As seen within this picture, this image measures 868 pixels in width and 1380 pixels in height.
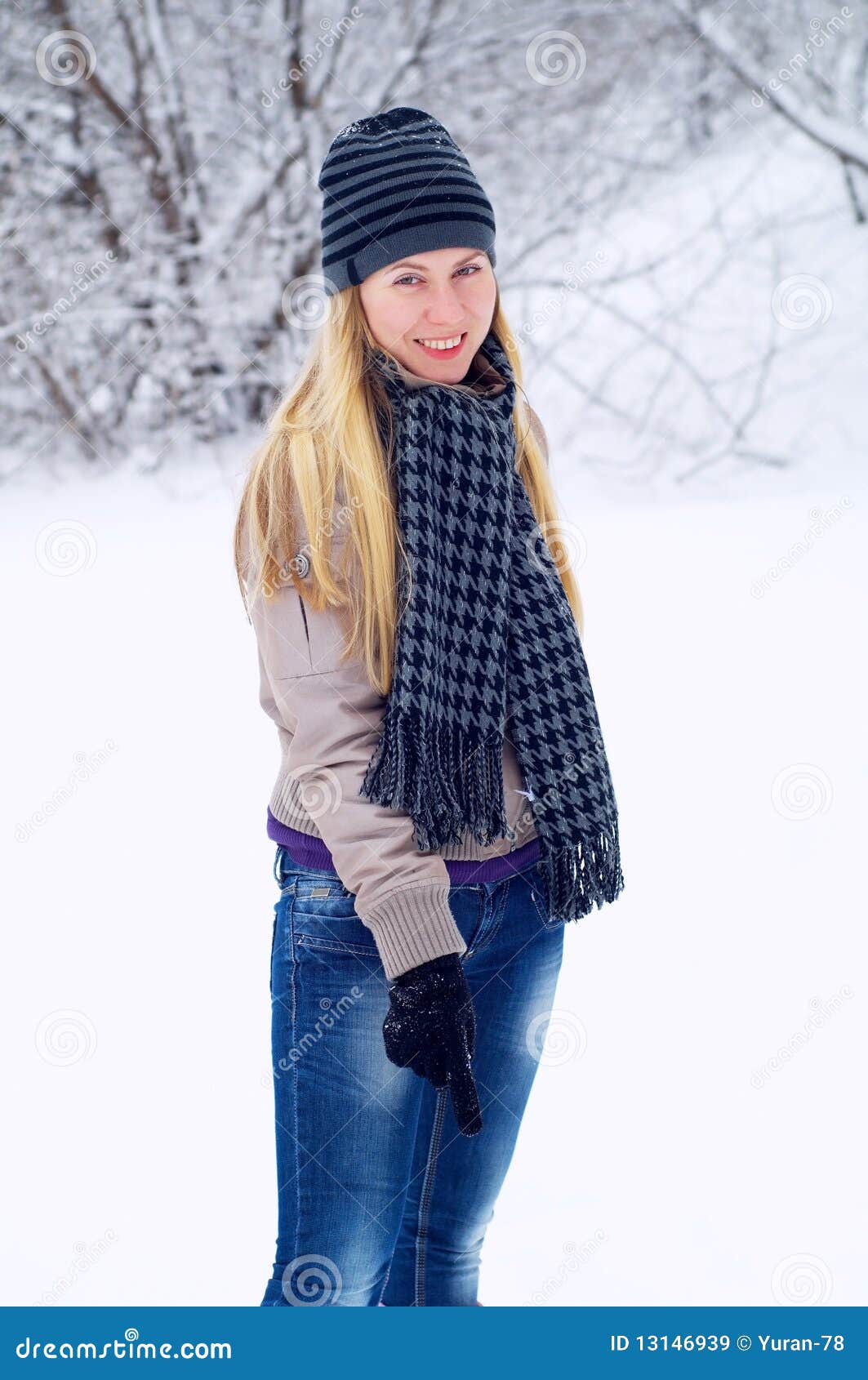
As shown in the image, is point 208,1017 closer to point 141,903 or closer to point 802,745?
point 141,903

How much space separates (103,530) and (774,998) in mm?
3725

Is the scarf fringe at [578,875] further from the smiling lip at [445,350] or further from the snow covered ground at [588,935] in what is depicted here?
the snow covered ground at [588,935]

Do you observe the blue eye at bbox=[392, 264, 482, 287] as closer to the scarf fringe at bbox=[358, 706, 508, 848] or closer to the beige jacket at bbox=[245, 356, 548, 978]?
the beige jacket at bbox=[245, 356, 548, 978]

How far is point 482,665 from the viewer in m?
1.20

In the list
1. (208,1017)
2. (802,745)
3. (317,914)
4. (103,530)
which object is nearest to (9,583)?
(103,530)


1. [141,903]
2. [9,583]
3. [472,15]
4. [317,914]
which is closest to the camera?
[317,914]

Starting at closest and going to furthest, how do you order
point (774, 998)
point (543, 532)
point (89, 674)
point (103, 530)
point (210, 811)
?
point (543, 532) → point (774, 998) → point (210, 811) → point (89, 674) → point (103, 530)

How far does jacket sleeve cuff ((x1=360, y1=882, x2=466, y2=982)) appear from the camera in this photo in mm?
1065

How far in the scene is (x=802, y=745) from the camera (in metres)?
3.16

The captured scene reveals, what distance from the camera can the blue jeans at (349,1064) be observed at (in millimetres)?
1165

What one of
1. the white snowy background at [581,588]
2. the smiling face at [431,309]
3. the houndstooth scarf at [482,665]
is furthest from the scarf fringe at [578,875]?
the white snowy background at [581,588]

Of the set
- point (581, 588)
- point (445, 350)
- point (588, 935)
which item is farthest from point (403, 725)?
point (581, 588)

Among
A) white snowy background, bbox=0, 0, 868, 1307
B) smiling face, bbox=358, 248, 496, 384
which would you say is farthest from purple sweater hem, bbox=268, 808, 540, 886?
white snowy background, bbox=0, 0, 868, 1307

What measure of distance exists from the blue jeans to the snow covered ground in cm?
68
